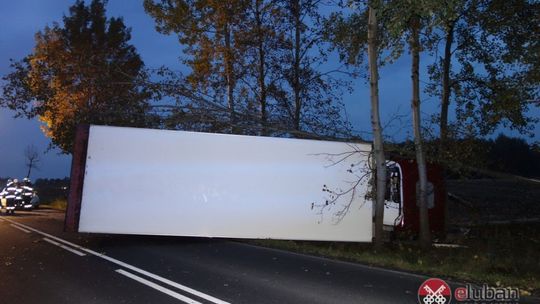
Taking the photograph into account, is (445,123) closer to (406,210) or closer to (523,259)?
(406,210)

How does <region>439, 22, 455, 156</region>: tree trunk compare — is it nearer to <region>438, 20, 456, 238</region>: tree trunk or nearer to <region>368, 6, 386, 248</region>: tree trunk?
<region>438, 20, 456, 238</region>: tree trunk

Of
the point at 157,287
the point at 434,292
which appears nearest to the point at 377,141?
the point at 434,292

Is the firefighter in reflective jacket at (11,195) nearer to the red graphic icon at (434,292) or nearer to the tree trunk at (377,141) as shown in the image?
the tree trunk at (377,141)

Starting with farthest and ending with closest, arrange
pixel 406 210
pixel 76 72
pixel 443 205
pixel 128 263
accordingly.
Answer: pixel 76 72, pixel 443 205, pixel 406 210, pixel 128 263

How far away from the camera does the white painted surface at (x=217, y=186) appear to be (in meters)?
12.7

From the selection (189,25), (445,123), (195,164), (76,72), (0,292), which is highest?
(189,25)

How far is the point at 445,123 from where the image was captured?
16.2 meters

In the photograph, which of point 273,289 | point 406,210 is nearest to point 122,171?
point 273,289

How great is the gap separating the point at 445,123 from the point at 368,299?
10.2m

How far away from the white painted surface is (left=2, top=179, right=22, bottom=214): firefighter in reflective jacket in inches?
629

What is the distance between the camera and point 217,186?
44.0 ft

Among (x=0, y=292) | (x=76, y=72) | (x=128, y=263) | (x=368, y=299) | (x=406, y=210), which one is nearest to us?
(x=368, y=299)

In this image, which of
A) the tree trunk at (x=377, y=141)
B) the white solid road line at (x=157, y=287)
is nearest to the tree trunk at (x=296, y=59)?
the tree trunk at (x=377, y=141)

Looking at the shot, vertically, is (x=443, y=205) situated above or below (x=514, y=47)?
below
